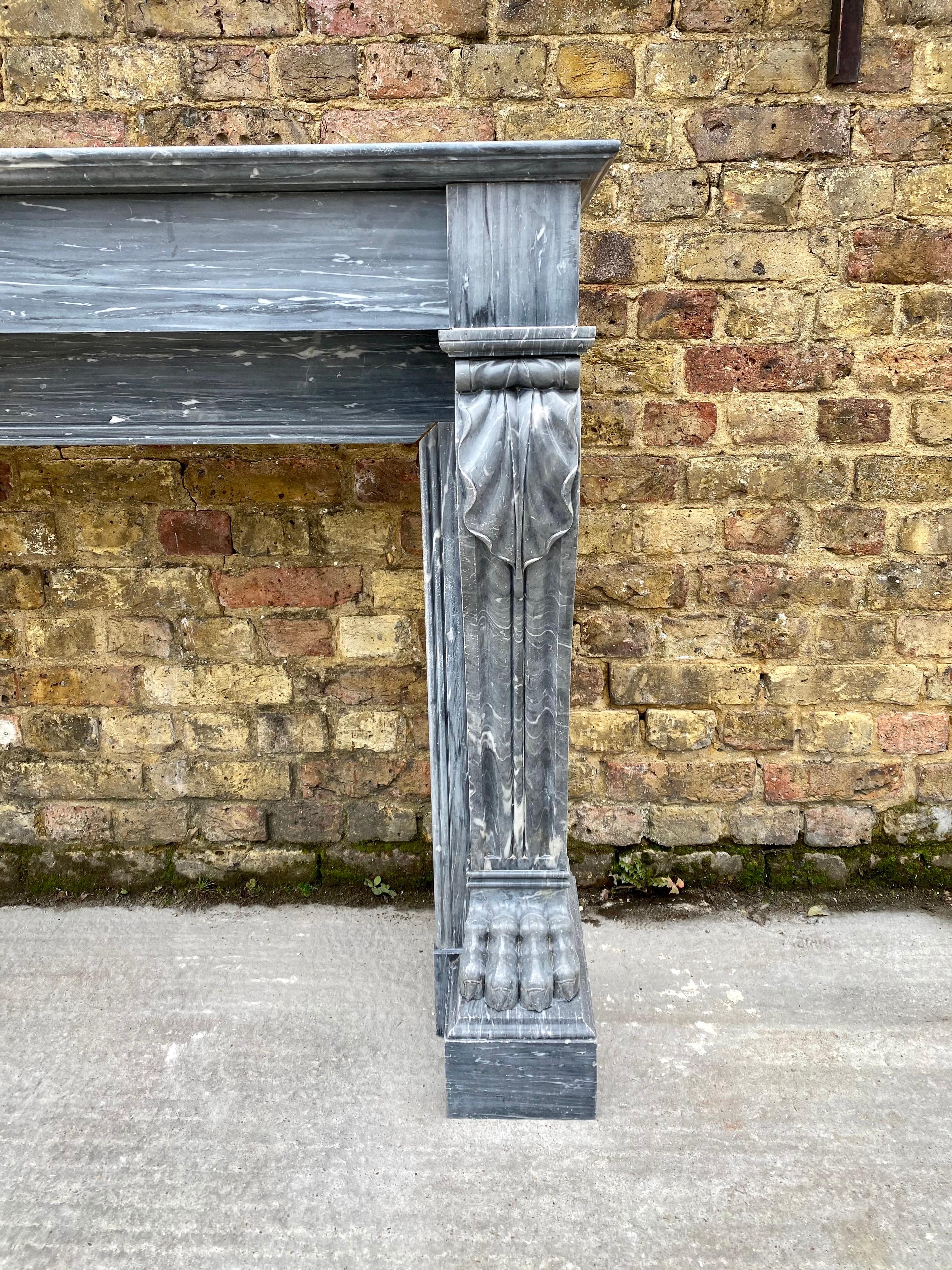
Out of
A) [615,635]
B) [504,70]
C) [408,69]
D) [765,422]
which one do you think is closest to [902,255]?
[765,422]

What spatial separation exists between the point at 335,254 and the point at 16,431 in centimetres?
59

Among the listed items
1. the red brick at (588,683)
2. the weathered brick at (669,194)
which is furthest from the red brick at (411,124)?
the red brick at (588,683)

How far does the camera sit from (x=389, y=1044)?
1.72 meters

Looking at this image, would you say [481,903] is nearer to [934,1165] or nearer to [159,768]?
[934,1165]

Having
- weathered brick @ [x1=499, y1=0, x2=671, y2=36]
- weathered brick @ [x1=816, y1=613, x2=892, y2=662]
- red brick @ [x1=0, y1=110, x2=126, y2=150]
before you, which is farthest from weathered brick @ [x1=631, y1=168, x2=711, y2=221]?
red brick @ [x1=0, y1=110, x2=126, y2=150]

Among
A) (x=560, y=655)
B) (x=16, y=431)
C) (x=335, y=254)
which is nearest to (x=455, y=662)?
(x=560, y=655)

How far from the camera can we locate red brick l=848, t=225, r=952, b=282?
203 centimetres

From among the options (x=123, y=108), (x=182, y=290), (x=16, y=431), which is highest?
(x=123, y=108)

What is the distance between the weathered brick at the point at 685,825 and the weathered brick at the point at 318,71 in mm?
1930

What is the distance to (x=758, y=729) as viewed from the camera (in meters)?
2.28

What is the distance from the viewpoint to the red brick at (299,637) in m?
2.25

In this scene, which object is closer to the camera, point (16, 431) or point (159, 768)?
point (16, 431)

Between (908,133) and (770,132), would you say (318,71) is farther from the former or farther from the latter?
(908,133)

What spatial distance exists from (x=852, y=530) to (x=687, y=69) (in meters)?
1.15
